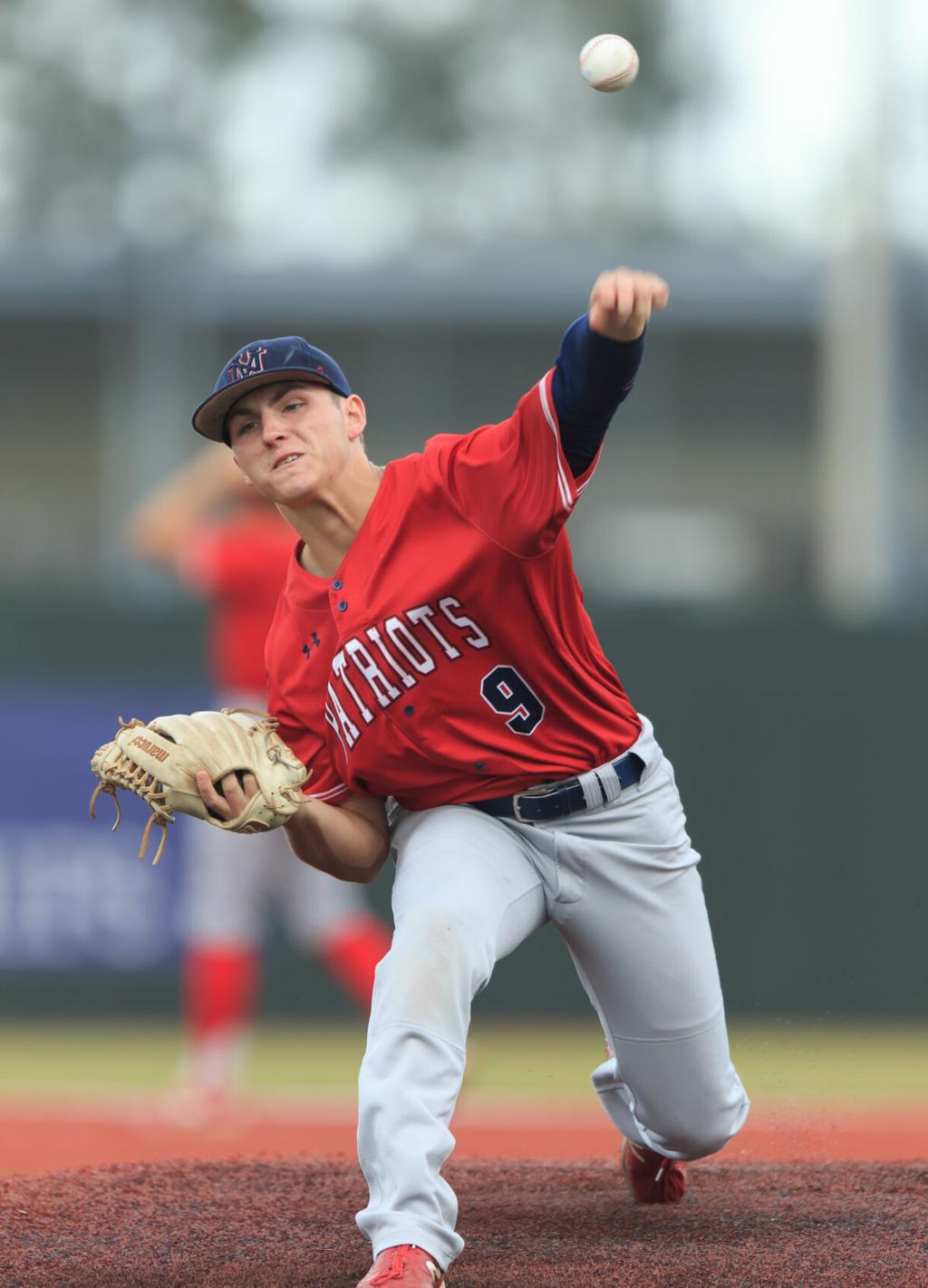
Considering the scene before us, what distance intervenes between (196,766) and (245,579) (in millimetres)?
3164

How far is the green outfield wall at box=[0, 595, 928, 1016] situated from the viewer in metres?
8.52

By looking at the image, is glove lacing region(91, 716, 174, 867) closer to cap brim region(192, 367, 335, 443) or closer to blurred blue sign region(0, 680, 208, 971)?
cap brim region(192, 367, 335, 443)

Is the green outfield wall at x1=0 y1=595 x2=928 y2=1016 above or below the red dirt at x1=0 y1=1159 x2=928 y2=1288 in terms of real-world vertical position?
above

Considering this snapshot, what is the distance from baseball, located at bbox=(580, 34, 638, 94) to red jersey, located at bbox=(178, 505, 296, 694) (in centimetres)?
302

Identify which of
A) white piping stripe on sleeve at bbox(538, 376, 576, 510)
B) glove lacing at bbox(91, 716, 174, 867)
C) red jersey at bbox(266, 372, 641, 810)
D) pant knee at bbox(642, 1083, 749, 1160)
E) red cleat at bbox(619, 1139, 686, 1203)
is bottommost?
red cleat at bbox(619, 1139, 686, 1203)

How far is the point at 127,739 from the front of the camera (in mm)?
3434

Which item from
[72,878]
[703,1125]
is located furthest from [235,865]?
[703,1125]

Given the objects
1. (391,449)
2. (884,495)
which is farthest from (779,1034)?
(391,449)

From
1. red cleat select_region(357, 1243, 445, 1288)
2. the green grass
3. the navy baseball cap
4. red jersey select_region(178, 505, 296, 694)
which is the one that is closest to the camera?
red cleat select_region(357, 1243, 445, 1288)

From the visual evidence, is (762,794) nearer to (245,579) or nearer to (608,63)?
(245,579)

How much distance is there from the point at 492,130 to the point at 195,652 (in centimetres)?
2549

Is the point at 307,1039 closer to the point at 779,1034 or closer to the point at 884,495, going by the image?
the point at 779,1034

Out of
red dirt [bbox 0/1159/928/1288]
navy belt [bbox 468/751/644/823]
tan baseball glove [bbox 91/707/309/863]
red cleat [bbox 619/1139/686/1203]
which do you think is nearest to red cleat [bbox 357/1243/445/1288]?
red dirt [bbox 0/1159/928/1288]

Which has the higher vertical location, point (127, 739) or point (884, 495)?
point (884, 495)
